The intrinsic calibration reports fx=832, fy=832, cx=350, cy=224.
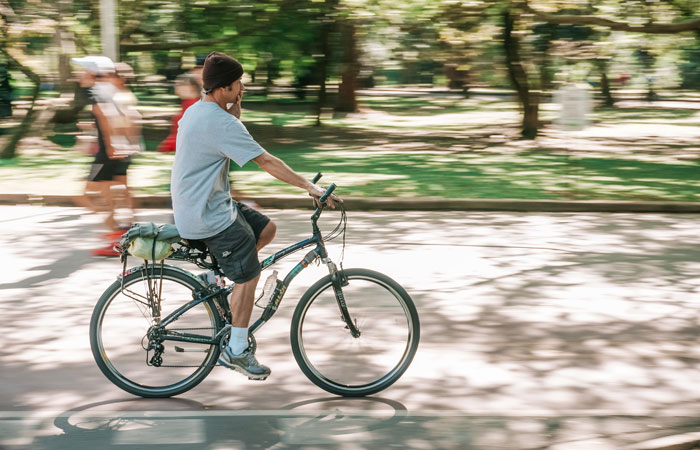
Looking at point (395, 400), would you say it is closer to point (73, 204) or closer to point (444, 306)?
point (444, 306)

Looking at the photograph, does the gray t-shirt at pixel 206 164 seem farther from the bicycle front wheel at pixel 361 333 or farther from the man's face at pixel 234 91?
the bicycle front wheel at pixel 361 333

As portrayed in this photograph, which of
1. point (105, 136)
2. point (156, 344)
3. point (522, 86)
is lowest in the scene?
point (522, 86)

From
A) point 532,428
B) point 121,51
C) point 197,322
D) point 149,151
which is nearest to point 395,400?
point 532,428

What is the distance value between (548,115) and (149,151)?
15.2m

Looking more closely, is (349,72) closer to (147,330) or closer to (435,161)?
(435,161)

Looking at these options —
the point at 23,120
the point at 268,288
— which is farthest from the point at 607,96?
the point at 268,288

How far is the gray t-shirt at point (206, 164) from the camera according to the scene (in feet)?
13.7

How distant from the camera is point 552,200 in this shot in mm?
10758

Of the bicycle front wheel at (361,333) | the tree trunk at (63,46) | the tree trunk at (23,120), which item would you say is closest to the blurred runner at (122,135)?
the bicycle front wheel at (361,333)

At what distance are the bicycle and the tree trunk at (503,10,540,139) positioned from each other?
1690 centimetres

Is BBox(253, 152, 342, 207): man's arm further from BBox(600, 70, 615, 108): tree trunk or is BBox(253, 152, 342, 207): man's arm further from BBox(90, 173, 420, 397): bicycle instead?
BBox(600, 70, 615, 108): tree trunk

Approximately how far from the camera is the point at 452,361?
518cm

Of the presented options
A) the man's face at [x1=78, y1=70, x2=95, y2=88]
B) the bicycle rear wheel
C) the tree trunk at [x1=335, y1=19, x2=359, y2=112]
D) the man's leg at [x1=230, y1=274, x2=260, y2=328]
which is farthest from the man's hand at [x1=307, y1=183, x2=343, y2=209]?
the tree trunk at [x1=335, y1=19, x2=359, y2=112]

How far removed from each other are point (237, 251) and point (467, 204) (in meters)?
6.68
